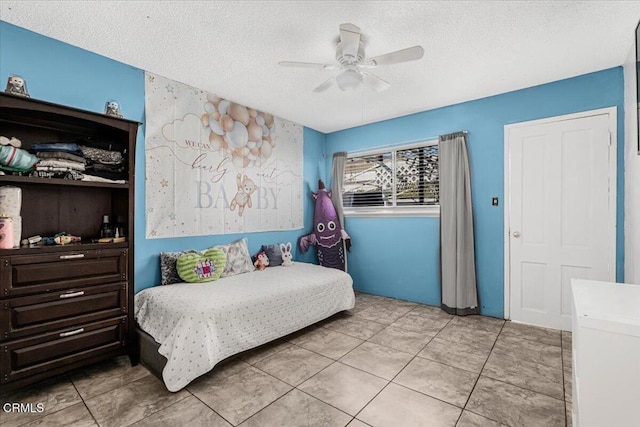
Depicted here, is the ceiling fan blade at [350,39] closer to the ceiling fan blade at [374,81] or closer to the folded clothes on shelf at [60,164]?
the ceiling fan blade at [374,81]

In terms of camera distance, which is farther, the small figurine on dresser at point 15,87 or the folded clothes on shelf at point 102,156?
the folded clothes on shelf at point 102,156

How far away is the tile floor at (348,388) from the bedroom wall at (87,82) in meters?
1.02

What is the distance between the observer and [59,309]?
1964 millimetres

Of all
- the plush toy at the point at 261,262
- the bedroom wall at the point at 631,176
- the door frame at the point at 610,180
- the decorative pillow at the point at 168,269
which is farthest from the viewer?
the plush toy at the point at 261,262

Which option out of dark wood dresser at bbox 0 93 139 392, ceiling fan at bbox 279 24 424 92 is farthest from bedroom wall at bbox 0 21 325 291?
ceiling fan at bbox 279 24 424 92

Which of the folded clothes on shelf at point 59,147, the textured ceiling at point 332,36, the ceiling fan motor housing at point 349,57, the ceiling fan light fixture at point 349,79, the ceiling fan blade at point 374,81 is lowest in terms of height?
the folded clothes on shelf at point 59,147

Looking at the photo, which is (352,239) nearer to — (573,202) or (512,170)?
(512,170)

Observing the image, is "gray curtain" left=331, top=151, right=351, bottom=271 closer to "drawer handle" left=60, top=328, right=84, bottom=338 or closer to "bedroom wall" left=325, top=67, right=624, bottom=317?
"bedroom wall" left=325, top=67, right=624, bottom=317

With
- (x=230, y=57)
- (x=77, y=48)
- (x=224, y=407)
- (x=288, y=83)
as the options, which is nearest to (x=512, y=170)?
(x=288, y=83)

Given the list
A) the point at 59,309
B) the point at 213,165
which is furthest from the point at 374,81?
the point at 59,309

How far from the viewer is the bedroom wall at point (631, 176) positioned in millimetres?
2213

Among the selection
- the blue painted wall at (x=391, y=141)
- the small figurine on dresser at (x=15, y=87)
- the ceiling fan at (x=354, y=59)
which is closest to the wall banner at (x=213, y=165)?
the blue painted wall at (x=391, y=141)

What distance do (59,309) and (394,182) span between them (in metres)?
3.77

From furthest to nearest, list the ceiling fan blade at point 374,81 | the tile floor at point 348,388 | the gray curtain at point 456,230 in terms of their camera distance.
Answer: the gray curtain at point 456,230 → the ceiling fan blade at point 374,81 → the tile floor at point 348,388
